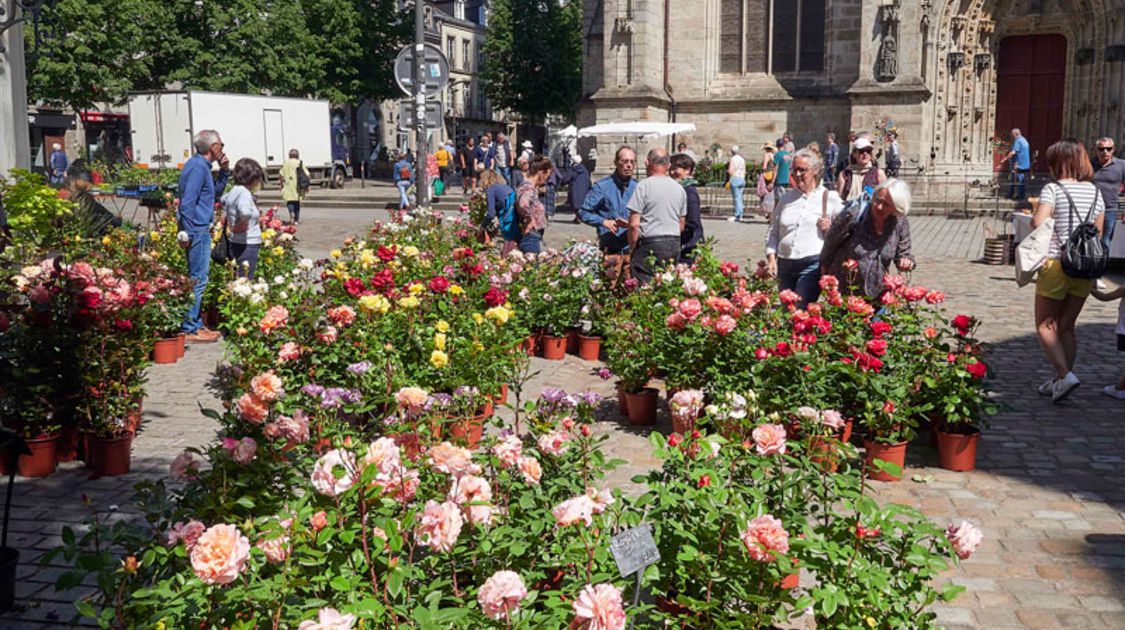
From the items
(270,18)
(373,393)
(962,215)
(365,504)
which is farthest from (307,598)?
(270,18)

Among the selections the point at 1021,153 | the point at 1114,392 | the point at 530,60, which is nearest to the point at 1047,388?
the point at 1114,392

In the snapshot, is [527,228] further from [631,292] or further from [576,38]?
[576,38]

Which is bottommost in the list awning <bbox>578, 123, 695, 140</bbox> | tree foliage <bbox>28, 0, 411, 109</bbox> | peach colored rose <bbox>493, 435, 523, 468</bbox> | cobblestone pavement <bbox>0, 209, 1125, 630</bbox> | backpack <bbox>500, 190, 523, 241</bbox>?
cobblestone pavement <bbox>0, 209, 1125, 630</bbox>

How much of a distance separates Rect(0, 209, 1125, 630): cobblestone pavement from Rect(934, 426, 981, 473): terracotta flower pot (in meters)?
0.08

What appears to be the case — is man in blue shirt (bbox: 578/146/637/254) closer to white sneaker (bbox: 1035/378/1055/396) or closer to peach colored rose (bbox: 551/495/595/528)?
white sneaker (bbox: 1035/378/1055/396)

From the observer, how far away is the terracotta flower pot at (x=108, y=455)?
5496mm

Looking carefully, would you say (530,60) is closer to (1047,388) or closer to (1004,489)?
(1047,388)

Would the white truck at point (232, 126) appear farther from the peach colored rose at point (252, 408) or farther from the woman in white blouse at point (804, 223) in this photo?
the peach colored rose at point (252, 408)

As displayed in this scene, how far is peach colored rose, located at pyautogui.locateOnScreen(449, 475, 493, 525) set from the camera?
2738 millimetres

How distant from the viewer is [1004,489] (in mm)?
5457

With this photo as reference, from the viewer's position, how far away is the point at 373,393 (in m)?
4.84

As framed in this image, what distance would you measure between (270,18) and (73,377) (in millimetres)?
38038

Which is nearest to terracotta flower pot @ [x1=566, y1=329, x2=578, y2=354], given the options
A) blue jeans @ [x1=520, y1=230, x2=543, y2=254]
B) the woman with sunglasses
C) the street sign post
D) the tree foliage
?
blue jeans @ [x1=520, y1=230, x2=543, y2=254]

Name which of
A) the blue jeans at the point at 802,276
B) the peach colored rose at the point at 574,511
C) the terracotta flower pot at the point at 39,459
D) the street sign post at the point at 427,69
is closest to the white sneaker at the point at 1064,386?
the blue jeans at the point at 802,276
